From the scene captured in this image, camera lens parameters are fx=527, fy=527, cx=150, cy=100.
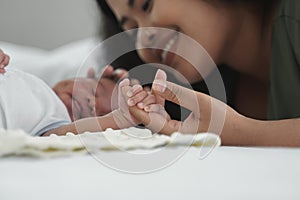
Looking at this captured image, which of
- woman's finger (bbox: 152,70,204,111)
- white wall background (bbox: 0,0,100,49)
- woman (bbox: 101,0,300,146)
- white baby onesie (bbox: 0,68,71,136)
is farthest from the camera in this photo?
white wall background (bbox: 0,0,100,49)

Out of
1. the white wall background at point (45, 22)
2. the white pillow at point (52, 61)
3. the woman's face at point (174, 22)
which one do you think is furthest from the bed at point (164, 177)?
the white wall background at point (45, 22)

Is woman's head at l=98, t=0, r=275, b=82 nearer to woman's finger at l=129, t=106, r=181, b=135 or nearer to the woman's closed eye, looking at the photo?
the woman's closed eye

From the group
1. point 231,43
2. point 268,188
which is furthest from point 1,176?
point 231,43

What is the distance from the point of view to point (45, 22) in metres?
1.76

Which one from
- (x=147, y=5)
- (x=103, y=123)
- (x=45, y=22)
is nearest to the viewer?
(x=103, y=123)

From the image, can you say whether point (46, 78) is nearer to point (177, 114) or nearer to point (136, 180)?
point (177, 114)

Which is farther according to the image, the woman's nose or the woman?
the woman's nose

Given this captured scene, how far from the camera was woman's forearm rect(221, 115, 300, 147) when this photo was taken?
0.68 m

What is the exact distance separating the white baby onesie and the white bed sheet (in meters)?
0.30

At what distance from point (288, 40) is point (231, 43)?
0.81 feet

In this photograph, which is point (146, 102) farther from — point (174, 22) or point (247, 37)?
point (247, 37)

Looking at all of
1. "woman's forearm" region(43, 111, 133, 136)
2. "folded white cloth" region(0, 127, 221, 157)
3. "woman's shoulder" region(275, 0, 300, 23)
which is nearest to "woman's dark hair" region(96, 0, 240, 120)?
"woman's shoulder" region(275, 0, 300, 23)

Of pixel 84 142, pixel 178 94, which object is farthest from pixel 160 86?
pixel 84 142

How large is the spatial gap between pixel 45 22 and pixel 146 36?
2.39 ft
